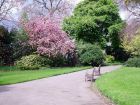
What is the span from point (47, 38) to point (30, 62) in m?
4.35

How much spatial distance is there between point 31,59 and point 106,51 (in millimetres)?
20661

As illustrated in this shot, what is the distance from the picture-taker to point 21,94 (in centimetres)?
2058

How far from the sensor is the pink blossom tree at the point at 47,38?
4709 cm

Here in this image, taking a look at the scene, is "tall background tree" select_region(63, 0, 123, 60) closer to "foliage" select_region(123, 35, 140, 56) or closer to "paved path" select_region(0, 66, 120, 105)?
"foliage" select_region(123, 35, 140, 56)

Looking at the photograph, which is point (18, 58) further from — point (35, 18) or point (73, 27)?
point (73, 27)

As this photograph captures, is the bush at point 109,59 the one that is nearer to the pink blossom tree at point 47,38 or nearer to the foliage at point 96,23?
the foliage at point 96,23

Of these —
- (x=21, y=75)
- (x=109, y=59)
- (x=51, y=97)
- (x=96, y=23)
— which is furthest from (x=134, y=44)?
(x=51, y=97)

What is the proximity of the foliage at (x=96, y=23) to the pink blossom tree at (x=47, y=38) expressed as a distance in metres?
7.84

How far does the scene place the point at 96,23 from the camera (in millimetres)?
59438

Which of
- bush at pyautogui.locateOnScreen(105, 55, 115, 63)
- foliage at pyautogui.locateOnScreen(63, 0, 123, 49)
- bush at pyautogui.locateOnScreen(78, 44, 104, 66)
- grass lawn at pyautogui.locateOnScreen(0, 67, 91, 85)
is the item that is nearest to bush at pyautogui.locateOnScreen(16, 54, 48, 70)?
grass lawn at pyautogui.locateOnScreen(0, 67, 91, 85)

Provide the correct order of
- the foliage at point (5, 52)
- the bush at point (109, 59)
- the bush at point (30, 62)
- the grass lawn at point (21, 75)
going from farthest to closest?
the bush at point (109, 59) → the foliage at point (5, 52) → the bush at point (30, 62) → the grass lawn at point (21, 75)

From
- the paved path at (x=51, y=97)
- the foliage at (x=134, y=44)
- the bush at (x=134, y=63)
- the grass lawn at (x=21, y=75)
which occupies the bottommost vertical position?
the paved path at (x=51, y=97)

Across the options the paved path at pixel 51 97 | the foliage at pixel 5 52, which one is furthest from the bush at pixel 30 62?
the paved path at pixel 51 97

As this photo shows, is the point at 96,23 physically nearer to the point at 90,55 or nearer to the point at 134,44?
the point at 134,44
